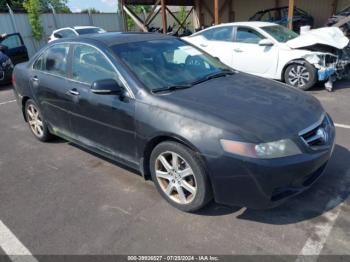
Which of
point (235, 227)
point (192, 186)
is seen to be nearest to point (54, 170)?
point (192, 186)

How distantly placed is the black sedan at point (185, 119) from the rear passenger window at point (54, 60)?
16mm

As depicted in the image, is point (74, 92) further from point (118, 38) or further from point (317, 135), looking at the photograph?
point (317, 135)

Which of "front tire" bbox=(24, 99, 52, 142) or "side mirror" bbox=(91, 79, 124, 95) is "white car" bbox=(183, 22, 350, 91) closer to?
"front tire" bbox=(24, 99, 52, 142)

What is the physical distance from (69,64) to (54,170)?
135 centimetres

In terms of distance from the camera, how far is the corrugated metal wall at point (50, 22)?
17219mm

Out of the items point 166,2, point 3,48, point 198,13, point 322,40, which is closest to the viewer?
point 322,40

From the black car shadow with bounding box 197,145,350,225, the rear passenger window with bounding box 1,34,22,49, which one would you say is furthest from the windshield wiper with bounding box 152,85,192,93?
the rear passenger window with bounding box 1,34,22,49

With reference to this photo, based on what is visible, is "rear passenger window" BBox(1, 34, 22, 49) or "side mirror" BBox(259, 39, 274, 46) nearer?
"side mirror" BBox(259, 39, 274, 46)

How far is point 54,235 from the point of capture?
2803 millimetres

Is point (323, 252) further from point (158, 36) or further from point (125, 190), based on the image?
point (158, 36)

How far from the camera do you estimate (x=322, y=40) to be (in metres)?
6.77

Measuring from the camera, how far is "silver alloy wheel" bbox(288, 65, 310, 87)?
689 centimetres

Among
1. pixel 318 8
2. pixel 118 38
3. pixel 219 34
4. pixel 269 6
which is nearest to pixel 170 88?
pixel 118 38

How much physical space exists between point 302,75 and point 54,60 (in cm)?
516
